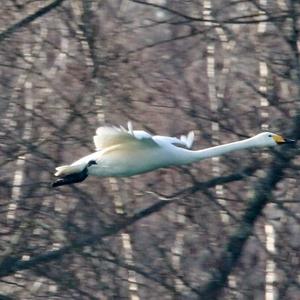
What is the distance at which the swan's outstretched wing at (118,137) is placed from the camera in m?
13.2

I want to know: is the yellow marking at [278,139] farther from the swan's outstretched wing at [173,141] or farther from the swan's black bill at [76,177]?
the swan's black bill at [76,177]

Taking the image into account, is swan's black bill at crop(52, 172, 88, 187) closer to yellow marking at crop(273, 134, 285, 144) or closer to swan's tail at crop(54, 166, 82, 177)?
swan's tail at crop(54, 166, 82, 177)

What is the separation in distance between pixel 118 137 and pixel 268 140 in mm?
1283

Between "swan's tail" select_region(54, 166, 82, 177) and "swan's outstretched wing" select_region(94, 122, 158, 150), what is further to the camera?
"swan's tail" select_region(54, 166, 82, 177)

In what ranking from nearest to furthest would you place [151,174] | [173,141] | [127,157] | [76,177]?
[76,177]
[127,157]
[173,141]
[151,174]

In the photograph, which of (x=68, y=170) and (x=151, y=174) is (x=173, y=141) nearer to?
(x=68, y=170)

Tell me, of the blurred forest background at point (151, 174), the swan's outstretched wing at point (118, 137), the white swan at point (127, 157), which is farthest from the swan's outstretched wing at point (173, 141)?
the blurred forest background at point (151, 174)

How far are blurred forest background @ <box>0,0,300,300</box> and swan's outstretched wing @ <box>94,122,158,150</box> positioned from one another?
138 cm

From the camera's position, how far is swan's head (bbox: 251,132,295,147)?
14.4m

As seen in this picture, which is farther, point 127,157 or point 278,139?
point 278,139

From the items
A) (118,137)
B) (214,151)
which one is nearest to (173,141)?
(214,151)

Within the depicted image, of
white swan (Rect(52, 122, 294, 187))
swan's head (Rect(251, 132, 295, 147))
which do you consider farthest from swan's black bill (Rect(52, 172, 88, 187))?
swan's head (Rect(251, 132, 295, 147))

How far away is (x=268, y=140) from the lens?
47.4 ft

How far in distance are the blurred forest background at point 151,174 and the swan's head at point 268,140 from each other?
81 centimetres
